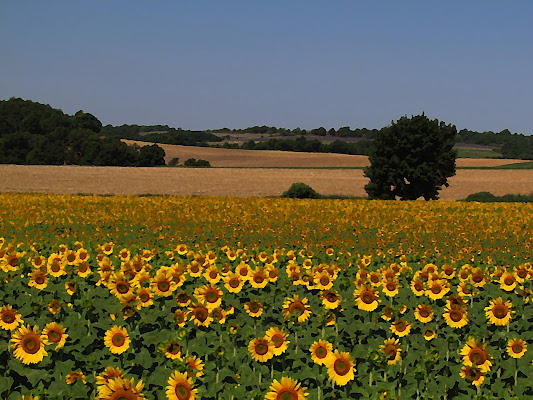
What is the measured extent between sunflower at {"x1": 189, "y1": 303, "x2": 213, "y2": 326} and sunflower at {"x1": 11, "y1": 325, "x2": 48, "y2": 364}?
1.57 m

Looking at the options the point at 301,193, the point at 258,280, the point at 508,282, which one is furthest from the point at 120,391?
the point at 301,193

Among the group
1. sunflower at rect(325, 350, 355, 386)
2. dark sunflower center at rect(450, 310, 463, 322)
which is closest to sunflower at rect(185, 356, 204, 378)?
sunflower at rect(325, 350, 355, 386)

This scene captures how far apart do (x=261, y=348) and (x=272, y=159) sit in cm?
10332

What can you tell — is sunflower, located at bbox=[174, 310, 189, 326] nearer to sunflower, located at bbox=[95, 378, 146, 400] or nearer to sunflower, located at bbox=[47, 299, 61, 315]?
sunflower, located at bbox=[47, 299, 61, 315]

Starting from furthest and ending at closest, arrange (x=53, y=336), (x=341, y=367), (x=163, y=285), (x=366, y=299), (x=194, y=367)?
(x=163, y=285) < (x=366, y=299) < (x=53, y=336) < (x=194, y=367) < (x=341, y=367)

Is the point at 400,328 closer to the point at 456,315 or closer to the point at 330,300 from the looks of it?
the point at 456,315

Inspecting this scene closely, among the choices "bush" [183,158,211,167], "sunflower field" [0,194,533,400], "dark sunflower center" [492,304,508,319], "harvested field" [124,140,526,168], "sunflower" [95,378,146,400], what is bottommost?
"bush" [183,158,211,167]

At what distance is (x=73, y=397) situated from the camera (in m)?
6.16

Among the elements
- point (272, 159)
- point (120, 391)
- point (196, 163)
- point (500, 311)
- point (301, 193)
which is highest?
point (120, 391)

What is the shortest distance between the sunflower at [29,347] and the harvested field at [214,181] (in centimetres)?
4876

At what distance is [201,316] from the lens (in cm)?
736

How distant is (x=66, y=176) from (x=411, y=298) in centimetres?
6133

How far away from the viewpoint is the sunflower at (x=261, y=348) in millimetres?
6531

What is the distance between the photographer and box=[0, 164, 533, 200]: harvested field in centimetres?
5831
